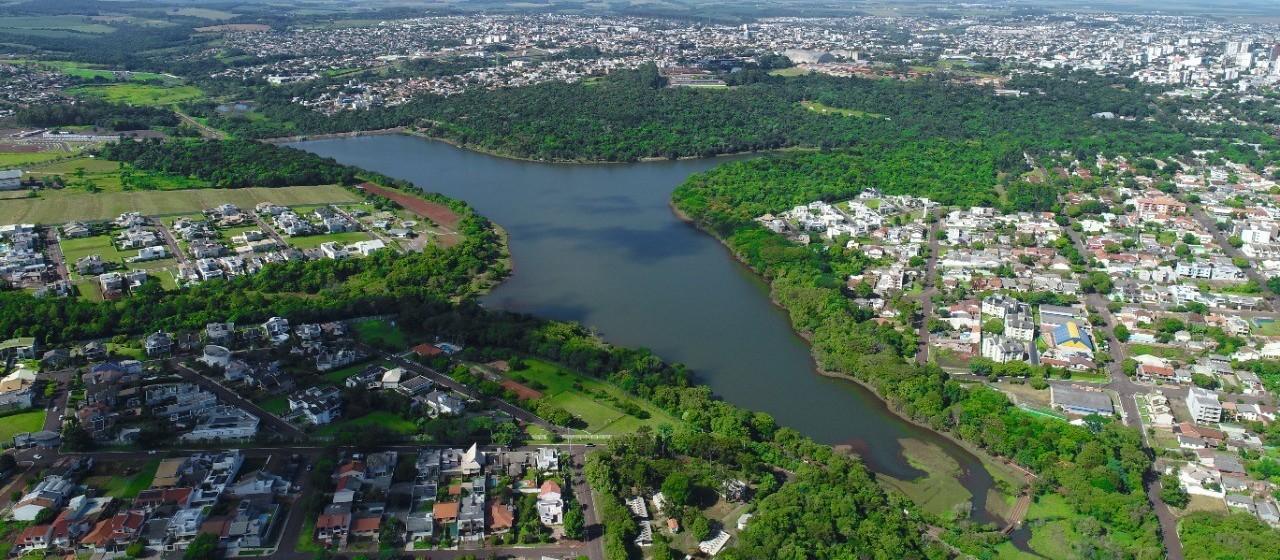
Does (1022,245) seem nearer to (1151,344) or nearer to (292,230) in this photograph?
(1151,344)

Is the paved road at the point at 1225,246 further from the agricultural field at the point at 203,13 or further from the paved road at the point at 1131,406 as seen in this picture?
the agricultural field at the point at 203,13

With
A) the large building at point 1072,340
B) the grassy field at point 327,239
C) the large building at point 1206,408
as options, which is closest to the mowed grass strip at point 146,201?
the grassy field at point 327,239

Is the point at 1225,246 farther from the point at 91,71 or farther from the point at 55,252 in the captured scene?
the point at 91,71

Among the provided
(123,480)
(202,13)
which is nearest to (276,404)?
(123,480)

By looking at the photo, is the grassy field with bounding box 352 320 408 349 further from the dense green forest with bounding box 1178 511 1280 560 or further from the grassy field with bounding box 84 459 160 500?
the dense green forest with bounding box 1178 511 1280 560

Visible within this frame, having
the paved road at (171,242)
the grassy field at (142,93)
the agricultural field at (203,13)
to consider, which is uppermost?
the agricultural field at (203,13)

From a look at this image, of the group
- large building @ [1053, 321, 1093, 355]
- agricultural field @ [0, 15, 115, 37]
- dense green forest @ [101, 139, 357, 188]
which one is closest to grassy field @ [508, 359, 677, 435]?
large building @ [1053, 321, 1093, 355]
